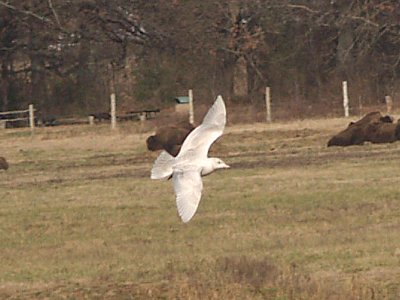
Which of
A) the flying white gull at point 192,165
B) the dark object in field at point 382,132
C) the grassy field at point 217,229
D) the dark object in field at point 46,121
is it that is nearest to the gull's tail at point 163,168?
the flying white gull at point 192,165

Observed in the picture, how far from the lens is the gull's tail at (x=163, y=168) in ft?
36.1

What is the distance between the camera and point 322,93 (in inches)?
1732

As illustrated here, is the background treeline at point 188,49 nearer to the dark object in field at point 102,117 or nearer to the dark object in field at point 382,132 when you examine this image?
the dark object in field at point 102,117

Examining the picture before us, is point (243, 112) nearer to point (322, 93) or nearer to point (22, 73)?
point (322, 93)

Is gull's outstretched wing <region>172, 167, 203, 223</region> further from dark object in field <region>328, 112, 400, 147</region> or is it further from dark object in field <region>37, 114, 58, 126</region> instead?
dark object in field <region>37, 114, 58, 126</region>

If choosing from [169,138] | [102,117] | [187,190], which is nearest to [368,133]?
[169,138]

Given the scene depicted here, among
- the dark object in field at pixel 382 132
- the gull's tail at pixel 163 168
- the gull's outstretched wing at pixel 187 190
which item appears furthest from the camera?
the dark object in field at pixel 382 132

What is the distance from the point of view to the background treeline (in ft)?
149

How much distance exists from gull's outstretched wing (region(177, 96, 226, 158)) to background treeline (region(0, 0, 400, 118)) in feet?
107

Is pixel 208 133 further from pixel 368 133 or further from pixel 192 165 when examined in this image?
pixel 368 133

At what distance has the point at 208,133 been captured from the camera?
12.0 meters

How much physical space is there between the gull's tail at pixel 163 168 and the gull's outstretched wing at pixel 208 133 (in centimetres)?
38

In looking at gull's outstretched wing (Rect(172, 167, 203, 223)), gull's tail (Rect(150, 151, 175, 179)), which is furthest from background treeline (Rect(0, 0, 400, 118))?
gull's outstretched wing (Rect(172, 167, 203, 223))

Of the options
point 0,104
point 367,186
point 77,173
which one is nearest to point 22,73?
point 0,104
